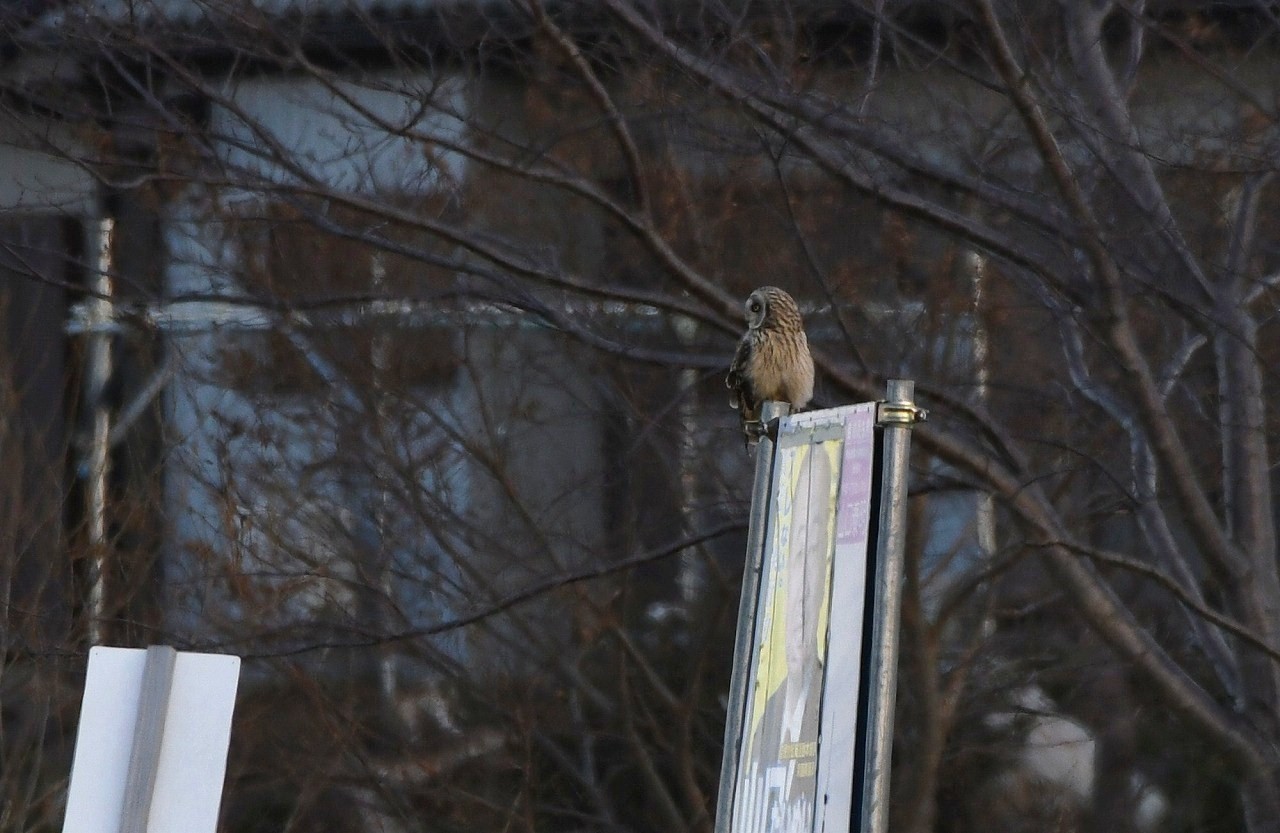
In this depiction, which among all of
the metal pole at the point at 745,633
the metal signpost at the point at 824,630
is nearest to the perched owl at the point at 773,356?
the metal pole at the point at 745,633

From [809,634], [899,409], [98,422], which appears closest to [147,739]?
[809,634]

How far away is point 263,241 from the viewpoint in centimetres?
1016

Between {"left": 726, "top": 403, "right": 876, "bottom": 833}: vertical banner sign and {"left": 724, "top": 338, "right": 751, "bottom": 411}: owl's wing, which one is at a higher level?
{"left": 724, "top": 338, "right": 751, "bottom": 411}: owl's wing

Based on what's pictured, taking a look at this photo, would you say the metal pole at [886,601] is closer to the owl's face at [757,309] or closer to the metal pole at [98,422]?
the owl's face at [757,309]

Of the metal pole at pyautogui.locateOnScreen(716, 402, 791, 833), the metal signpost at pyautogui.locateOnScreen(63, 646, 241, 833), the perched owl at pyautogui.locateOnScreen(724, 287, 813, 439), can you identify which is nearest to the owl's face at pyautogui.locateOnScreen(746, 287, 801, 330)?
the perched owl at pyautogui.locateOnScreen(724, 287, 813, 439)

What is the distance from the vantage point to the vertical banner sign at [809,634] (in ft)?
10.3

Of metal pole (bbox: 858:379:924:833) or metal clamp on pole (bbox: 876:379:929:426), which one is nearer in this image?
metal pole (bbox: 858:379:924:833)

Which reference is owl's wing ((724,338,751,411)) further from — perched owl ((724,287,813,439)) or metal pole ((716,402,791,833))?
metal pole ((716,402,791,833))

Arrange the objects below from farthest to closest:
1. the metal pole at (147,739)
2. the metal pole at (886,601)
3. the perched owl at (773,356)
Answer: the perched owl at (773,356)
the metal pole at (147,739)
the metal pole at (886,601)

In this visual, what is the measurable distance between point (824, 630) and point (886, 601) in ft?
0.50

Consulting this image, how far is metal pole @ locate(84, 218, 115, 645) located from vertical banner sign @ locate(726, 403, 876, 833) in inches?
270

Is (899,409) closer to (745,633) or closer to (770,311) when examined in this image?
(745,633)

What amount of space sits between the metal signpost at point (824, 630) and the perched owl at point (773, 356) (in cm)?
310

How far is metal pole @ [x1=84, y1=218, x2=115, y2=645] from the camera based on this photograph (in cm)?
1029
